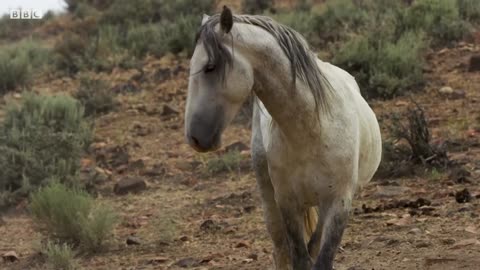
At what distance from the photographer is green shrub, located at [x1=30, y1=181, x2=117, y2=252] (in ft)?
24.3

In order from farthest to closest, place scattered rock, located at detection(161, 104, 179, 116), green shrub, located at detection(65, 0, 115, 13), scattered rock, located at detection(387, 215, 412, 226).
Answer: green shrub, located at detection(65, 0, 115, 13)
scattered rock, located at detection(161, 104, 179, 116)
scattered rock, located at detection(387, 215, 412, 226)

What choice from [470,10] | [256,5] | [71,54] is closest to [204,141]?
[470,10]

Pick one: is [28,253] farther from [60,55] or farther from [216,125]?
[60,55]

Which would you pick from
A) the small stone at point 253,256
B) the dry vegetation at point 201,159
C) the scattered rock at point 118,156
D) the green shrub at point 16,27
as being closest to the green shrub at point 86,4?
the green shrub at point 16,27

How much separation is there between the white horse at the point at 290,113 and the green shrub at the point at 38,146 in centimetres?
576

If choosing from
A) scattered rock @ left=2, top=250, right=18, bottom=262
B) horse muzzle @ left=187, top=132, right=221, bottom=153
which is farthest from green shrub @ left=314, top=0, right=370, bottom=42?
horse muzzle @ left=187, top=132, right=221, bottom=153

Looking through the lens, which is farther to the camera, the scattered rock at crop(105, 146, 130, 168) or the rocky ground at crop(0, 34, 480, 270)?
the scattered rock at crop(105, 146, 130, 168)

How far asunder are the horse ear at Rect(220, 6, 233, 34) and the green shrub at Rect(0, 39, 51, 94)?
13.2 metres

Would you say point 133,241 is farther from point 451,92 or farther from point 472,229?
point 451,92

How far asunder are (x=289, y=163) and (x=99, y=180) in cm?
640

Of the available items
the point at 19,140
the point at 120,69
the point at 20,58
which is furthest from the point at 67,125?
the point at 20,58

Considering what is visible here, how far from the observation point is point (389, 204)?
7379 millimetres

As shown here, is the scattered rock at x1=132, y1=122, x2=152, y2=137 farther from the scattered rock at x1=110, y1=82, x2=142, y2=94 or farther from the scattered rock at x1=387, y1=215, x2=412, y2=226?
the scattered rock at x1=387, y1=215, x2=412, y2=226

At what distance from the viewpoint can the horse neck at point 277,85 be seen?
3.57 m
